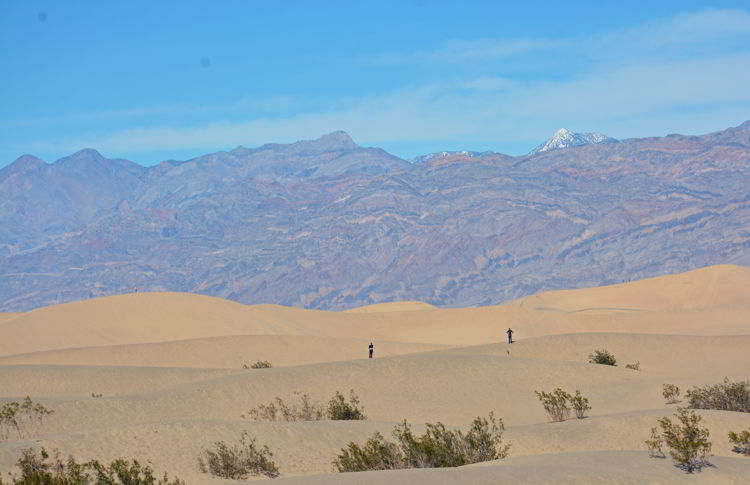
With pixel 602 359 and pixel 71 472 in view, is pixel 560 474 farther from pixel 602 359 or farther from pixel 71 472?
pixel 602 359

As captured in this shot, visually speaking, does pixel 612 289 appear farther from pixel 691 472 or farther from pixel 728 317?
pixel 691 472

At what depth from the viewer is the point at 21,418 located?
77.7 ft

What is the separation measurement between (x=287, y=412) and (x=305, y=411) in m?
0.47

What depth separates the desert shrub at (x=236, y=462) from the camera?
1777 centimetres

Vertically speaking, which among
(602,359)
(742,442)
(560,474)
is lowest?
(742,442)

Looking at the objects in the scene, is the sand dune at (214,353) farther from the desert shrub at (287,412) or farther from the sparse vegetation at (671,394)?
the sparse vegetation at (671,394)

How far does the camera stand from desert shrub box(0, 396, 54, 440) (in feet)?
75.6

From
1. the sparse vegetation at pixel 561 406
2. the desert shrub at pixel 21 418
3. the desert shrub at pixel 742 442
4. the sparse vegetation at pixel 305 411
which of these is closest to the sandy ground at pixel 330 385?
the desert shrub at pixel 21 418

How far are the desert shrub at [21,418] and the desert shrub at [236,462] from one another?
650 cm

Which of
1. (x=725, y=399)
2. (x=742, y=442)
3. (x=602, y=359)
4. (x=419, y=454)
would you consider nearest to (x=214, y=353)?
(x=602, y=359)

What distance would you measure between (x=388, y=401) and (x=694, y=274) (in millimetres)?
86007

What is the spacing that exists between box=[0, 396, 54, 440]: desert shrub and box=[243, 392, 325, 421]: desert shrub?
514 centimetres

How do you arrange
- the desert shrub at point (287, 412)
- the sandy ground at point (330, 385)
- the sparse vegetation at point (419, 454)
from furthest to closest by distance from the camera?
the desert shrub at point (287, 412) < the sandy ground at point (330, 385) < the sparse vegetation at point (419, 454)

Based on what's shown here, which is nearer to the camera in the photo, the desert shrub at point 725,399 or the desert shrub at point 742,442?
the desert shrub at point 742,442
